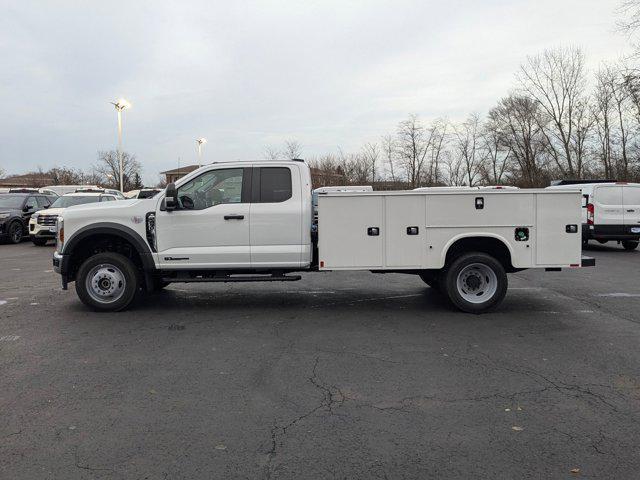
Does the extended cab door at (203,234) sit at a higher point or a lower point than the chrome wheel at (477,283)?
higher

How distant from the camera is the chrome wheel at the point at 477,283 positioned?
25.1ft

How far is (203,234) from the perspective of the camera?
768 cm

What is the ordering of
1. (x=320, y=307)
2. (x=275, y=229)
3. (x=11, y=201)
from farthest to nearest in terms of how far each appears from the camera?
1. (x=11, y=201)
2. (x=320, y=307)
3. (x=275, y=229)

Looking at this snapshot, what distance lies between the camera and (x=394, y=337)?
6.48 metres

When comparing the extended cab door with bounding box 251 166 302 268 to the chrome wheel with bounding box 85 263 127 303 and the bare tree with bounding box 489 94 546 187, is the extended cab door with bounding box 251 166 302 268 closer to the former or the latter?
the chrome wheel with bounding box 85 263 127 303

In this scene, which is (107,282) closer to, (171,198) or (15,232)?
(171,198)

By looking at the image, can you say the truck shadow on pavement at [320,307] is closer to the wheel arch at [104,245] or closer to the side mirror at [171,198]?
the wheel arch at [104,245]

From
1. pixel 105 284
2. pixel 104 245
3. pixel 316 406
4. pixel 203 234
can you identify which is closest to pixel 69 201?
pixel 104 245

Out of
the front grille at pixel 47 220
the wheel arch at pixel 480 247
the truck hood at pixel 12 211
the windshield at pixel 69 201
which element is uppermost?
the windshield at pixel 69 201

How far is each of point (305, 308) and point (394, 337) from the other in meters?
2.04

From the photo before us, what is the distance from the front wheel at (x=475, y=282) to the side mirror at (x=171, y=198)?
3.96 m

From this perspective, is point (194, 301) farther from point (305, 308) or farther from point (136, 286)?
point (305, 308)

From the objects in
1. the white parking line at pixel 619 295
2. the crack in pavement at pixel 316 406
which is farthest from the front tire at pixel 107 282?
the white parking line at pixel 619 295

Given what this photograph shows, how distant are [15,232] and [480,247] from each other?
59.5 feet
